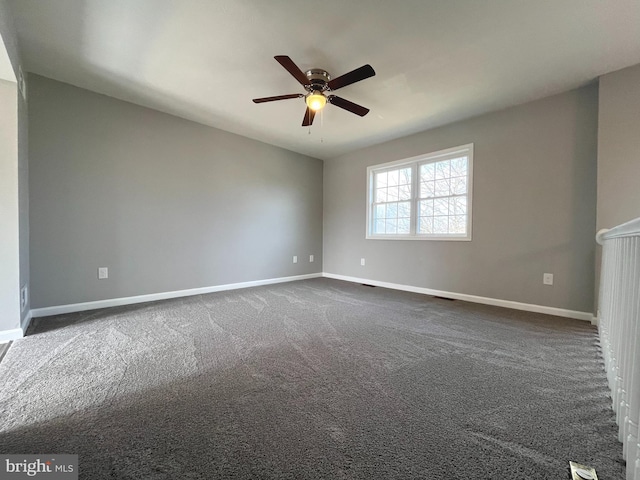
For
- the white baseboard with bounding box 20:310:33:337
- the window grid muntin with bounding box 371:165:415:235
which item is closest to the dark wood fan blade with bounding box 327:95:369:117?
the window grid muntin with bounding box 371:165:415:235

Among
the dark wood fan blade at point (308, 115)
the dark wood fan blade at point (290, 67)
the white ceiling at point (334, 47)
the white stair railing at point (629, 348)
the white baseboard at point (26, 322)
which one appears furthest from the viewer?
the dark wood fan blade at point (308, 115)

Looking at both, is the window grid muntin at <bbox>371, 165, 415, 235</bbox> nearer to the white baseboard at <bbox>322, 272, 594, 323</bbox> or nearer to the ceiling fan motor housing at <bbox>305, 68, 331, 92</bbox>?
the white baseboard at <bbox>322, 272, 594, 323</bbox>

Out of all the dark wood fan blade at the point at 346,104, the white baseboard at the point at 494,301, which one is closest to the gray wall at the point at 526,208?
the white baseboard at the point at 494,301

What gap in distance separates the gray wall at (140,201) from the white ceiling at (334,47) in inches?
17.0

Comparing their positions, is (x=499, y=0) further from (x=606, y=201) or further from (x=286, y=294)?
(x=286, y=294)

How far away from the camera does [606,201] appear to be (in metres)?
2.54

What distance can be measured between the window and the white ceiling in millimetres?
830

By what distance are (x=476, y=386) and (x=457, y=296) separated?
2326 millimetres

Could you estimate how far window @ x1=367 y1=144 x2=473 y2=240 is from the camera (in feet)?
12.0

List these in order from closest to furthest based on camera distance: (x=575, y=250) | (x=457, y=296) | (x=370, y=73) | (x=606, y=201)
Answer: (x=370, y=73), (x=606, y=201), (x=575, y=250), (x=457, y=296)

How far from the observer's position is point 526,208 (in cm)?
310

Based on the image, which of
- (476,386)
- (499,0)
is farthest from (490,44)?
(476,386)

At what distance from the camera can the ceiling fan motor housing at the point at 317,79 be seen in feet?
7.97

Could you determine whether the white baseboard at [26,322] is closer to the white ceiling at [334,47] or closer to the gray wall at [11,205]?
the gray wall at [11,205]
